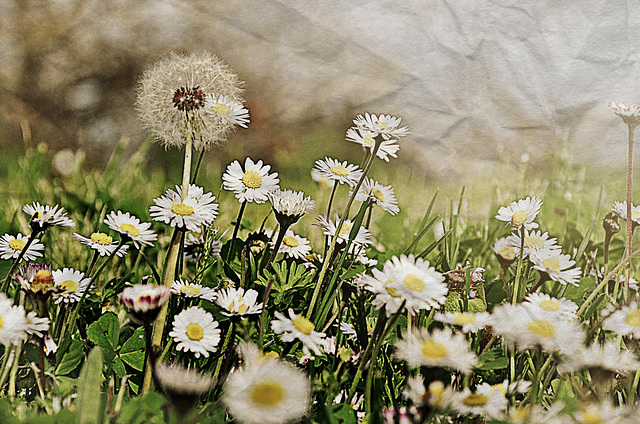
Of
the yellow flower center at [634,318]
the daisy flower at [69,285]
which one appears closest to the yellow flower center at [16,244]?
the daisy flower at [69,285]

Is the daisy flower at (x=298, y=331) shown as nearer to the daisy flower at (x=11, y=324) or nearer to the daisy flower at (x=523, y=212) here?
the daisy flower at (x=11, y=324)

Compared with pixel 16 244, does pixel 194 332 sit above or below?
below

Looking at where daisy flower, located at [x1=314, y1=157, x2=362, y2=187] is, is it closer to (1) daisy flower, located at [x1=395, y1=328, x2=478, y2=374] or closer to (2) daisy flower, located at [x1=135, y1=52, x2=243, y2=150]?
(2) daisy flower, located at [x1=135, y1=52, x2=243, y2=150]

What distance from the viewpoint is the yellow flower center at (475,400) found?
23.0 inches

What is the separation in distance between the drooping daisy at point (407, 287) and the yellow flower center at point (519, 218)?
235mm

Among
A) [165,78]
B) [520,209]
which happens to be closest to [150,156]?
[165,78]

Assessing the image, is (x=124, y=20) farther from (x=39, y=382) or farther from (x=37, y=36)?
(x=39, y=382)

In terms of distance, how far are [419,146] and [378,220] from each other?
307 mm

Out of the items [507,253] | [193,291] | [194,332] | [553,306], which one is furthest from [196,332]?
[507,253]

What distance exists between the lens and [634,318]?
68 cm

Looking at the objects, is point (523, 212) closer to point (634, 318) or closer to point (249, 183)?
point (634, 318)

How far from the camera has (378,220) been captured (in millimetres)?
1602

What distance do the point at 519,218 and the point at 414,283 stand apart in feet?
0.96

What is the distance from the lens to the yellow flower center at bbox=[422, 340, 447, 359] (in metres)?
0.54
